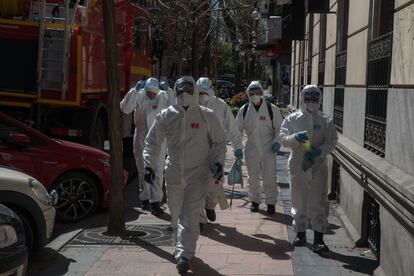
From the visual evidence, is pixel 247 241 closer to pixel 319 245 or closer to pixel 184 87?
pixel 319 245

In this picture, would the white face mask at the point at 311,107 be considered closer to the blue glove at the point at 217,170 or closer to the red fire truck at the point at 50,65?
the blue glove at the point at 217,170

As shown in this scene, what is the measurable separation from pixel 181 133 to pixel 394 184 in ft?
6.70

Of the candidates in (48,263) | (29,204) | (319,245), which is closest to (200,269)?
(319,245)

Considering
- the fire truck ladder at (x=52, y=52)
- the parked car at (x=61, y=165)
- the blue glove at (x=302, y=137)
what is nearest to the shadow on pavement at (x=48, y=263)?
the parked car at (x=61, y=165)

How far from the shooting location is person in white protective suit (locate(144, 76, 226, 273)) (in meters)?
5.98

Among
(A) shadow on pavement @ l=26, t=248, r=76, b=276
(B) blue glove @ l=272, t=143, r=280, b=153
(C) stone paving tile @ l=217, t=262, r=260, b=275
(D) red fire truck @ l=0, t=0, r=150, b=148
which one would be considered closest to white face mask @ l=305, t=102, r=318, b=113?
(C) stone paving tile @ l=217, t=262, r=260, b=275

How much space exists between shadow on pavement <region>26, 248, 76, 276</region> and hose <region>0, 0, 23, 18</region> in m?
5.03

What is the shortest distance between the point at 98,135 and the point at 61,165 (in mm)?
3445

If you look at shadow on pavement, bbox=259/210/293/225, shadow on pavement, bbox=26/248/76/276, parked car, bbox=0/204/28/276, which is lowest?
shadow on pavement, bbox=26/248/76/276

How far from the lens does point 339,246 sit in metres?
6.98

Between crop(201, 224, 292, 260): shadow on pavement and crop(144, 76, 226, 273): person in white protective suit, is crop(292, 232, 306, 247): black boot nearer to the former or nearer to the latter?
crop(201, 224, 292, 260): shadow on pavement

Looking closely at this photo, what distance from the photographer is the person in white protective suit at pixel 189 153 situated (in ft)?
19.6

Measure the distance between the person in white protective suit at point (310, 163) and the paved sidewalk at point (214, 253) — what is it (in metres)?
0.30

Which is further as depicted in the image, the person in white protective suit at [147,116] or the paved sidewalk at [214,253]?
the person in white protective suit at [147,116]
